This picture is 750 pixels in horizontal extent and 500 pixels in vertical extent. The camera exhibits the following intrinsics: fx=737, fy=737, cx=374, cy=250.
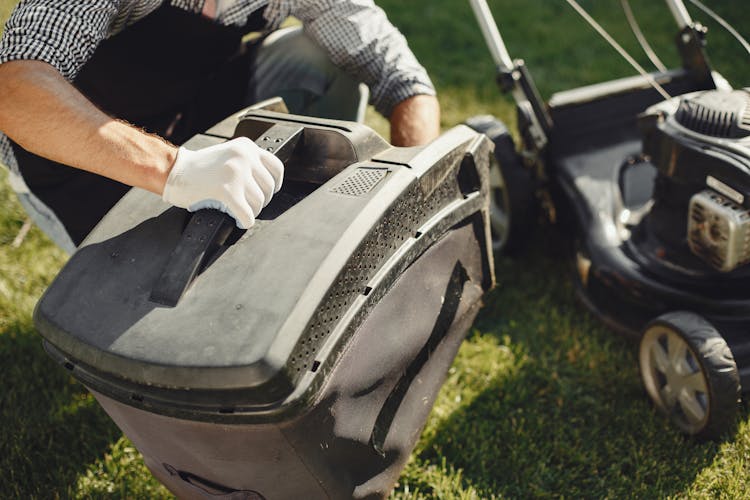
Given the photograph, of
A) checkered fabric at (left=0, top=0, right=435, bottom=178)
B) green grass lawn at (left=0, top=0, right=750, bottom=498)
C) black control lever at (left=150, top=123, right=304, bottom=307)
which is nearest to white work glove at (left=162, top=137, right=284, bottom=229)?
black control lever at (left=150, top=123, right=304, bottom=307)

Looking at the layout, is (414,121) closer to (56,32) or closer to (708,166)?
(708,166)

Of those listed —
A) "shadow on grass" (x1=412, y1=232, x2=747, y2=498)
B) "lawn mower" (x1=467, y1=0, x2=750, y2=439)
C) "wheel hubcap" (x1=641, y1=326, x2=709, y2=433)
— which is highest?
"lawn mower" (x1=467, y1=0, x2=750, y2=439)

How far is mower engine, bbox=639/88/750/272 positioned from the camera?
1438 millimetres

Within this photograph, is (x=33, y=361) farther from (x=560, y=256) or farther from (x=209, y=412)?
(x=560, y=256)

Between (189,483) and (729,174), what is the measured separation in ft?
3.81

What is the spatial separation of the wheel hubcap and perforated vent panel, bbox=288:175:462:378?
0.61m

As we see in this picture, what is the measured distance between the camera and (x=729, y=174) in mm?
1447

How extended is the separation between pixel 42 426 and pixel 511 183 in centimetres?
129

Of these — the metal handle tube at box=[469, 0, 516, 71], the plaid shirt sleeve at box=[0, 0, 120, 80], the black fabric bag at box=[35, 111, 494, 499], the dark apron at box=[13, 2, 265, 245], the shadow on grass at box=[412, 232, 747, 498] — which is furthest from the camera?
the metal handle tube at box=[469, 0, 516, 71]

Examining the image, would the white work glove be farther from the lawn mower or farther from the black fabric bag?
the lawn mower

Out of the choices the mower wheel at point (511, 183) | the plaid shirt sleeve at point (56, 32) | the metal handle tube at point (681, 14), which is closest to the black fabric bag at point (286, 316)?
the plaid shirt sleeve at point (56, 32)

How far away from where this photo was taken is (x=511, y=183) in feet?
6.47

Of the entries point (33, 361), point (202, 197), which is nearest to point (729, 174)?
point (202, 197)

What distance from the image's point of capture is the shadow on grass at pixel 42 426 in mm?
1540
